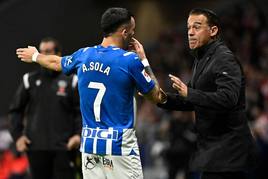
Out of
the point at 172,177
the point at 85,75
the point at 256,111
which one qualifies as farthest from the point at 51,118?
the point at 256,111

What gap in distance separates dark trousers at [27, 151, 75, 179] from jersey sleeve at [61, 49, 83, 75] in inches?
103

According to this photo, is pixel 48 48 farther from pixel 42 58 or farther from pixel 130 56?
pixel 130 56

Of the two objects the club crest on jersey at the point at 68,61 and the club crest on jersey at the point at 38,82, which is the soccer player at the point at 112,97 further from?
the club crest on jersey at the point at 38,82

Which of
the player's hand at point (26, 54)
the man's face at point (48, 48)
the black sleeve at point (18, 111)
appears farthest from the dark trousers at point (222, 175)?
the black sleeve at point (18, 111)

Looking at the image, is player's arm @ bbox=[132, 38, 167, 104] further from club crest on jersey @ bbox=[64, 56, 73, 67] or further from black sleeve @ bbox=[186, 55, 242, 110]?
club crest on jersey @ bbox=[64, 56, 73, 67]

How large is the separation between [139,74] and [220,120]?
80cm

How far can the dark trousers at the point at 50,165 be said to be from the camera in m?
8.86

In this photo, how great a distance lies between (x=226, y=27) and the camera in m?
16.7

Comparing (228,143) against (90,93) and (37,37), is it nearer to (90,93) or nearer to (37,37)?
(90,93)

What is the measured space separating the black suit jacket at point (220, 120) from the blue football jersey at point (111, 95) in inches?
18.9

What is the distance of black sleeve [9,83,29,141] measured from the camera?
8984mm

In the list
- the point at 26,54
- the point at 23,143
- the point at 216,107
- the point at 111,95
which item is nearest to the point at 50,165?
the point at 23,143

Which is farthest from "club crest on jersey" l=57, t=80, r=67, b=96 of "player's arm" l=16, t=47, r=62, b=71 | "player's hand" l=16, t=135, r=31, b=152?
"player's arm" l=16, t=47, r=62, b=71

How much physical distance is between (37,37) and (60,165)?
20.8 feet
